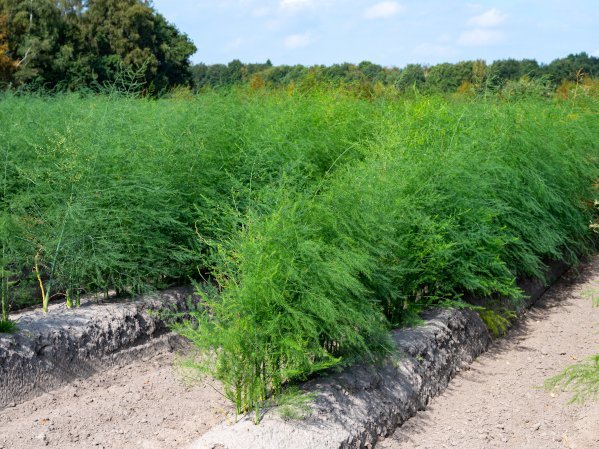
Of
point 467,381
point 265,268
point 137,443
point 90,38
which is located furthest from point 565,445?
point 90,38

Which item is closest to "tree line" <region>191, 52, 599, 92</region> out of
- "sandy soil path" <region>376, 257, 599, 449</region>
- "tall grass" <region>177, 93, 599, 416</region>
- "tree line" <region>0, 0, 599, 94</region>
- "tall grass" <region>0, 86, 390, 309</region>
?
"tree line" <region>0, 0, 599, 94</region>

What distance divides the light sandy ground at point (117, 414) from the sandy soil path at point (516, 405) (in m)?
1.10

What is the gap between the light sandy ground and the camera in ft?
13.5

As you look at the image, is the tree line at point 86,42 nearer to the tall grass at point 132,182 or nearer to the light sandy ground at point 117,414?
the tall grass at point 132,182

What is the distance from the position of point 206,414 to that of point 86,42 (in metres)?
21.8

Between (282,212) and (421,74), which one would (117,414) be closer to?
(282,212)

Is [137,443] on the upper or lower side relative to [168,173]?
lower

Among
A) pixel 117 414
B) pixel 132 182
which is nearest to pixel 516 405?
pixel 117 414

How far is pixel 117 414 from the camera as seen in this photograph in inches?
173

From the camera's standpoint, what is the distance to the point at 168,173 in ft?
19.9

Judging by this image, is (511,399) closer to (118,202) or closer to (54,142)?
(118,202)

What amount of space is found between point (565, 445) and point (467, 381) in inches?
37.9

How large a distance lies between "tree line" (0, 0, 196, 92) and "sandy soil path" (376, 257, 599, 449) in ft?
50.2

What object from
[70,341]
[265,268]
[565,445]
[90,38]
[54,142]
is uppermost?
[90,38]
